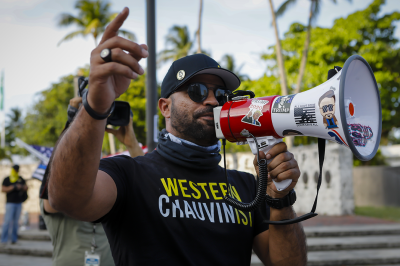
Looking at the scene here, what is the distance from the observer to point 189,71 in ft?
6.53

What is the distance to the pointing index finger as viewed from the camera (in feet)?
3.50

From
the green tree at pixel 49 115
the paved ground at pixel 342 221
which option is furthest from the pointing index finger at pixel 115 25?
the green tree at pixel 49 115

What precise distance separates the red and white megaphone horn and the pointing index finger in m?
0.84

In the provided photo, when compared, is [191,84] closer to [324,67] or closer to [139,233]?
[139,233]

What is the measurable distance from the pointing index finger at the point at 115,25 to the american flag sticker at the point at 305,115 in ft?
2.91

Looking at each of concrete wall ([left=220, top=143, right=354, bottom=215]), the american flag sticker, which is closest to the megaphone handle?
the american flag sticker

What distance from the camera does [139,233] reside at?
5.31 feet

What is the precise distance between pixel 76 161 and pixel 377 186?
66.9 ft

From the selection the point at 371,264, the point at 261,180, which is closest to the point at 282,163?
the point at 261,180

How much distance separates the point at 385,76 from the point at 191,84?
19830 mm

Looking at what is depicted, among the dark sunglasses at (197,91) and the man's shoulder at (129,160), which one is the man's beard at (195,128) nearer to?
the dark sunglasses at (197,91)

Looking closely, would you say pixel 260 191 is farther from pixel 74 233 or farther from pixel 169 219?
pixel 74 233

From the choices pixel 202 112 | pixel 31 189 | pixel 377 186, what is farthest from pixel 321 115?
pixel 377 186

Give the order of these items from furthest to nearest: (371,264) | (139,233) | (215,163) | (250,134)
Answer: (371,264), (215,163), (250,134), (139,233)
